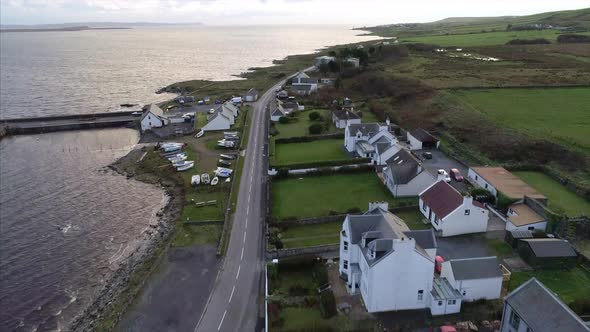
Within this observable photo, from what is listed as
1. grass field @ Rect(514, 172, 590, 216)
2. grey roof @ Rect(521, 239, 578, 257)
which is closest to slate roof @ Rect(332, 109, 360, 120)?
grass field @ Rect(514, 172, 590, 216)

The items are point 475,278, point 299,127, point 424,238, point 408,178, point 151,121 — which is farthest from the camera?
point 151,121

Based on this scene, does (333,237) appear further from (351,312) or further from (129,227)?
(129,227)

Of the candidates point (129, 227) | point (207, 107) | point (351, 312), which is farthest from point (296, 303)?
point (207, 107)

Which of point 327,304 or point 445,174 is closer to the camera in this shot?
point 327,304

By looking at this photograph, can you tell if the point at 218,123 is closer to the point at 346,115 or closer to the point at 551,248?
the point at 346,115

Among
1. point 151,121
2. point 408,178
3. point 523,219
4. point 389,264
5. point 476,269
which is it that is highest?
point 389,264

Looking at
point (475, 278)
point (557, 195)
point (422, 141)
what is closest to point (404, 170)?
point (557, 195)

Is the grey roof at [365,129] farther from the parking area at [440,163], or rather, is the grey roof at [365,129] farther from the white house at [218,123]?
the white house at [218,123]

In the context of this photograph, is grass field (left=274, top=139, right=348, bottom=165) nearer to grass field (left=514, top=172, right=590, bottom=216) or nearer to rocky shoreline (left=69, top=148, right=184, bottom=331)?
rocky shoreline (left=69, top=148, right=184, bottom=331)
